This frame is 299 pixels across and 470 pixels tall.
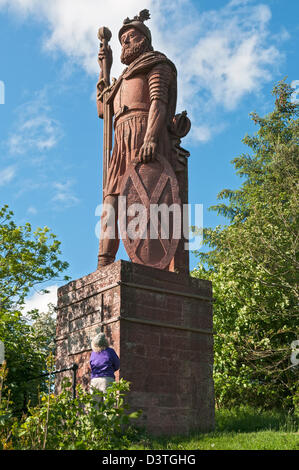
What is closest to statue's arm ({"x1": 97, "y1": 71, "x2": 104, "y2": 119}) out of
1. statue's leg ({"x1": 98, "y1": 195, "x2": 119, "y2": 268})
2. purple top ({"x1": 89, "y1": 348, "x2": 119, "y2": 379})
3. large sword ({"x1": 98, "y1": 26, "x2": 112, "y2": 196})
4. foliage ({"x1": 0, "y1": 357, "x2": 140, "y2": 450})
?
large sword ({"x1": 98, "y1": 26, "x2": 112, "y2": 196})

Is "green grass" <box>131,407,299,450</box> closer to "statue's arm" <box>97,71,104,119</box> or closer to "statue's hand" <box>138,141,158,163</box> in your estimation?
"statue's hand" <box>138,141,158,163</box>

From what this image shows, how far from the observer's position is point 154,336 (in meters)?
8.22

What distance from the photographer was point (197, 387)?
332 inches

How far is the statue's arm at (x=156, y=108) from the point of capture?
952cm

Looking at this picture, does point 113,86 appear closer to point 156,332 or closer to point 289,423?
point 156,332

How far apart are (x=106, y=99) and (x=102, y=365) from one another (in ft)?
19.7

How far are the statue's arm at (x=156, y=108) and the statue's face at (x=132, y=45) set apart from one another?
68 cm

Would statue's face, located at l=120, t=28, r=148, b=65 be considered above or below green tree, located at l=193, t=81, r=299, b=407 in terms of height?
above

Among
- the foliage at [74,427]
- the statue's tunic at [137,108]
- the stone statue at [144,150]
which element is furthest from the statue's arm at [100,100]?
the foliage at [74,427]

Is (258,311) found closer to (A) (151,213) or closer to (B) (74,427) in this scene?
(A) (151,213)

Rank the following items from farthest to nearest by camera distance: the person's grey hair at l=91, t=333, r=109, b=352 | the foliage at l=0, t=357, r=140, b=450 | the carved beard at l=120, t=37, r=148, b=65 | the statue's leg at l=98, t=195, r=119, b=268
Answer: the carved beard at l=120, t=37, r=148, b=65, the statue's leg at l=98, t=195, r=119, b=268, the person's grey hair at l=91, t=333, r=109, b=352, the foliage at l=0, t=357, r=140, b=450

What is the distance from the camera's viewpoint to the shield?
29.6 feet

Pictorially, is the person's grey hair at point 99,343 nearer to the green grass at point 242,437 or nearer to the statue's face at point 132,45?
the green grass at point 242,437

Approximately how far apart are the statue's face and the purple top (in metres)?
5.88
